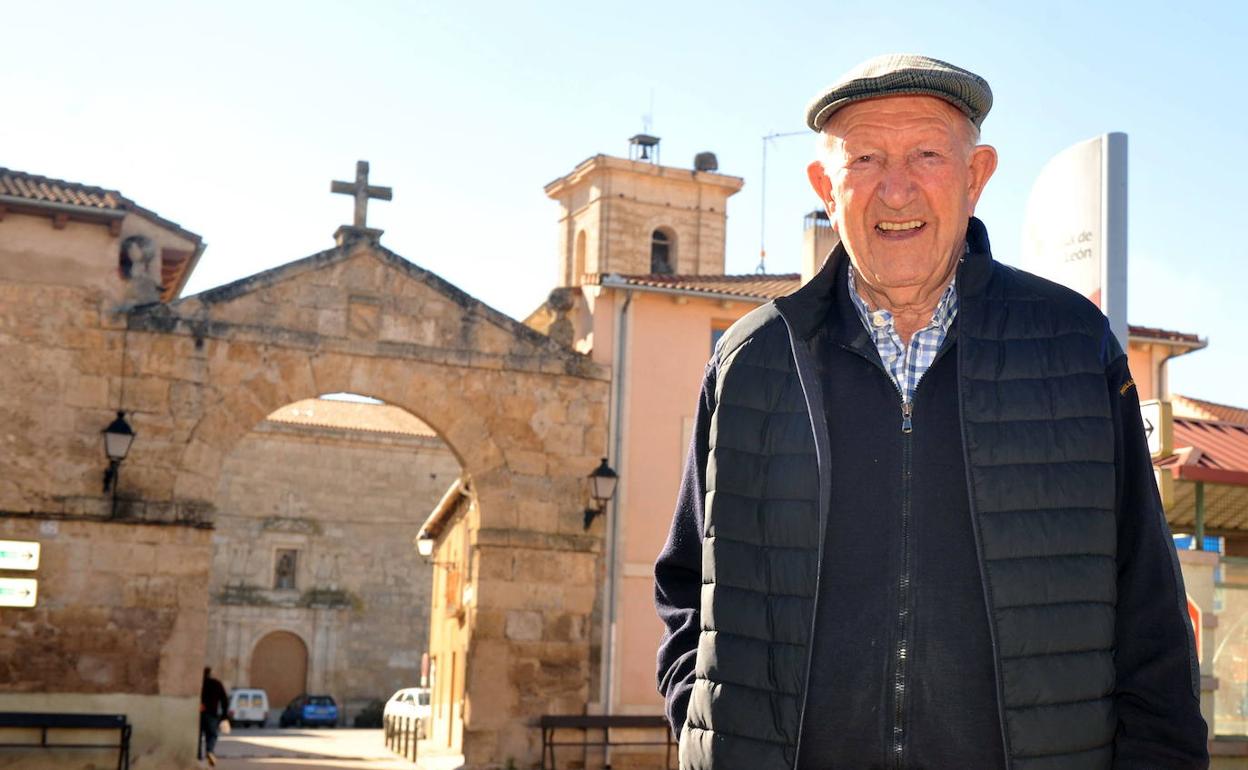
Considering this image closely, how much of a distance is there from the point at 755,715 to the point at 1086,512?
61cm

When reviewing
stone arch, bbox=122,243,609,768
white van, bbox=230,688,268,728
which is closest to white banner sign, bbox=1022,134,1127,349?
stone arch, bbox=122,243,609,768

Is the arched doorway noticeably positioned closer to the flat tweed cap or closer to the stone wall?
the stone wall

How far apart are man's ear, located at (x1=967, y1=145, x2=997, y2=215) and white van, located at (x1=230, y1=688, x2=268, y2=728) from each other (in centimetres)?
3772

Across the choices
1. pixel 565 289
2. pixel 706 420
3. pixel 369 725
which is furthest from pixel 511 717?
pixel 369 725

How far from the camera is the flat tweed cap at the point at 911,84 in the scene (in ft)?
8.66

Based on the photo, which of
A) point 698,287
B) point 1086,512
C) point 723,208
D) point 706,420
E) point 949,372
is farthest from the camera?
point 723,208

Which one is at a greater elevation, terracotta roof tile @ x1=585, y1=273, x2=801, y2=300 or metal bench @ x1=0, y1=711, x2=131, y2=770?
terracotta roof tile @ x1=585, y1=273, x2=801, y2=300

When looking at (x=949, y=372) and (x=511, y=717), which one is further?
(x=511, y=717)

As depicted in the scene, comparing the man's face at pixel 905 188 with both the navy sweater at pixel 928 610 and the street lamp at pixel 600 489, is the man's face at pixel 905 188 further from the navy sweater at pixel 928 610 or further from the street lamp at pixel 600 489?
the street lamp at pixel 600 489

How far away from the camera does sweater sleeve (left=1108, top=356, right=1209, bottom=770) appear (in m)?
2.41

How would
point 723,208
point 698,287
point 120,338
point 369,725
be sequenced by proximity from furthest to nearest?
point 369,725, point 723,208, point 698,287, point 120,338

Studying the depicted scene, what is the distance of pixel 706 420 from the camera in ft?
9.37

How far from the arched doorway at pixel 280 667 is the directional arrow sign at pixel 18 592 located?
26.0 metres

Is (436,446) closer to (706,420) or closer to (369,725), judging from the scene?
(369,725)
